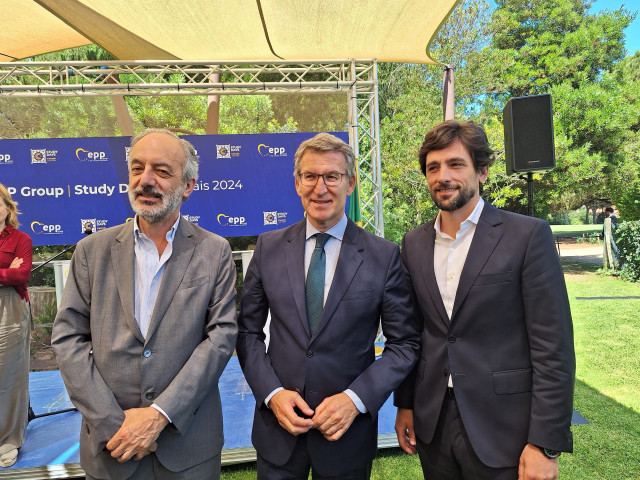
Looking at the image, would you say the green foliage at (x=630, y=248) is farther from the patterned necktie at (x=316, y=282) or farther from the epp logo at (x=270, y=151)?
the patterned necktie at (x=316, y=282)

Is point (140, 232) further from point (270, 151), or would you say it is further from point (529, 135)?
point (529, 135)

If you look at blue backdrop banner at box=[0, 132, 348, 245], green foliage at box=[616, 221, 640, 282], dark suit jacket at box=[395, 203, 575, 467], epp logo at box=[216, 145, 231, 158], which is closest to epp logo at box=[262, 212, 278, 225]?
blue backdrop banner at box=[0, 132, 348, 245]

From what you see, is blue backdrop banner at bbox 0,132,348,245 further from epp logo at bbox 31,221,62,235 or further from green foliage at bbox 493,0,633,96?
green foliage at bbox 493,0,633,96

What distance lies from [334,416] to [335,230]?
29.3 inches

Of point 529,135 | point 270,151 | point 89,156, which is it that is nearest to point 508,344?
point 529,135

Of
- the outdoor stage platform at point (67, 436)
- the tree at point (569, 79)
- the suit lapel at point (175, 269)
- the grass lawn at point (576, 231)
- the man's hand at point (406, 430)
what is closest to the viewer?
the suit lapel at point (175, 269)

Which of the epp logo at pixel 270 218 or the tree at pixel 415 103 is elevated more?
the tree at pixel 415 103

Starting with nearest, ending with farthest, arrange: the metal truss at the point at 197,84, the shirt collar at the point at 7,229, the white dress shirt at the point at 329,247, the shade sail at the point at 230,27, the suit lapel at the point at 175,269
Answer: the suit lapel at the point at 175,269
the white dress shirt at the point at 329,247
the shirt collar at the point at 7,229
the shade sail at the point at 230,27
the metal truss at the point at 197,84

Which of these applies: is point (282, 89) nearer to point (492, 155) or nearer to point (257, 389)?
point (492, 155)

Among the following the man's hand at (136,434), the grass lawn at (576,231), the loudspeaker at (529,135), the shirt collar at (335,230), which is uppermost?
the loudspeaker at (529,135)

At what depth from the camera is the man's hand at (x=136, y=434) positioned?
1.47 metres

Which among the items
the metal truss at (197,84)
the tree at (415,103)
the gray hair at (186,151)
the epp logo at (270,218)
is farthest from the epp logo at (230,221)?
the tree at (415,103)

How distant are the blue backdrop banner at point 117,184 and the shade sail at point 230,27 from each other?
4.04ft

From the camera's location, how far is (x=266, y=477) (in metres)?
1.62
